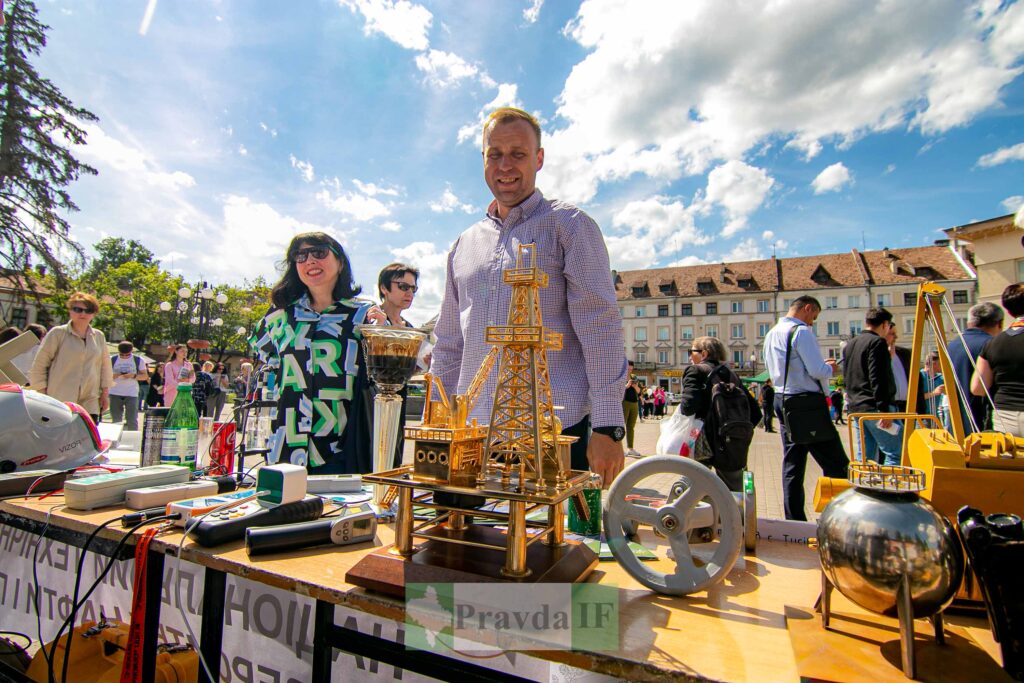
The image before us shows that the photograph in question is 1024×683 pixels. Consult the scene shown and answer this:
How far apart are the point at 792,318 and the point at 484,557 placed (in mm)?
4138

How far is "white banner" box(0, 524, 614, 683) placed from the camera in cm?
141

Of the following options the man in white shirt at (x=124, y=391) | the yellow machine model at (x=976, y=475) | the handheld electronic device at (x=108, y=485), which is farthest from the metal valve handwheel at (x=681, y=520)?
the man in white shirt at (x=124, y=391)

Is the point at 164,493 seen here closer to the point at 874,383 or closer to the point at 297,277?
the point at 297,277

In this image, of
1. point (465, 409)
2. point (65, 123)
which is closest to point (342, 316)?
point (465, 409)

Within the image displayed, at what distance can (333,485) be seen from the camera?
1.94 meters

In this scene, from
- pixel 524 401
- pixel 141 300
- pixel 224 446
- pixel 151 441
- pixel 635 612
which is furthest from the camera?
pixel 141 300

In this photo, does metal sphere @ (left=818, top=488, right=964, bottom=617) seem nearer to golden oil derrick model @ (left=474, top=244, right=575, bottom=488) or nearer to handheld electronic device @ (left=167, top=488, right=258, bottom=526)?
golden oil derrick model @ (left=474, top=244, right=575, bottom=488)

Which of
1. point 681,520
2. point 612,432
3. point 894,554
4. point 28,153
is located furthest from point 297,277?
point 28,153

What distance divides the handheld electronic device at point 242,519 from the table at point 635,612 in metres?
0.03

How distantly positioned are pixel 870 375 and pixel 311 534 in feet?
15.1

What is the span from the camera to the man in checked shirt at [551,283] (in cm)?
178

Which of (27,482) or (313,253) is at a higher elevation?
(313,253)

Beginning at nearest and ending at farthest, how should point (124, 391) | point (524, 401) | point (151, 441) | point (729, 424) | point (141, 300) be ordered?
point (524, 401) < point (151, 441) < point (729, 424) < point (124, 391) < point (141, 300)

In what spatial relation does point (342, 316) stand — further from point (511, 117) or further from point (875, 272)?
point (875, 272)
